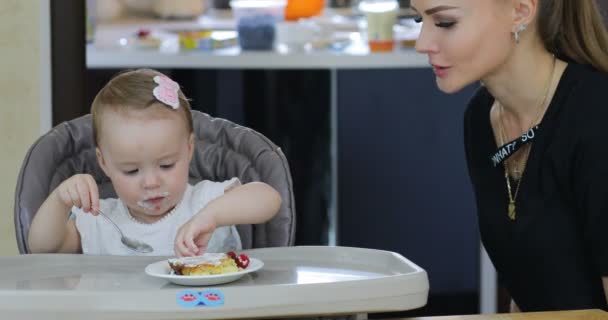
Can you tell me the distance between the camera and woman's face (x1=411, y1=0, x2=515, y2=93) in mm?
2000

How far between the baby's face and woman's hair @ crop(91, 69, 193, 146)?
1cm

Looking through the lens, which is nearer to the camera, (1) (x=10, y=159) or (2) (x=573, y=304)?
(2) (x=573, y=304)

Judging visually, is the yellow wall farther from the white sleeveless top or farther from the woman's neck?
the woman's neck

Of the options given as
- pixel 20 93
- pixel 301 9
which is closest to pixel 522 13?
pixel 20 93

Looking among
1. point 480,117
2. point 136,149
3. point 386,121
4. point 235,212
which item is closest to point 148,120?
point 136,149

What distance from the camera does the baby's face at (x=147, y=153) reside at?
1.98 metres

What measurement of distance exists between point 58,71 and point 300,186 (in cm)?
131

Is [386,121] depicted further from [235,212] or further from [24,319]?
[24,319]

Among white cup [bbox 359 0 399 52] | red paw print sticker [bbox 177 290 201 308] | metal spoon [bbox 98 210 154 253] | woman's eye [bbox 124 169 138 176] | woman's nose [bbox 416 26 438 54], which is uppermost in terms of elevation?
woman's nose [bbox 416 26 438 54]

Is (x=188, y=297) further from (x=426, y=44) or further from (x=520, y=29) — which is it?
(x=520, y=29)

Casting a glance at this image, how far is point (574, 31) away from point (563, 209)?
33 cm

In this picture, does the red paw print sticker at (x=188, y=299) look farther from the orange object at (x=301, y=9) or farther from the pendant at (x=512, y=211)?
the orange object at (x=301, y=9)

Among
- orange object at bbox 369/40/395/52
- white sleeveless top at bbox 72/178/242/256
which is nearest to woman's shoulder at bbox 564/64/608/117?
white sleeveless top at bbox 72/178/242/256

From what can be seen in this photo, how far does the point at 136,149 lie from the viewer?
6.50ft
